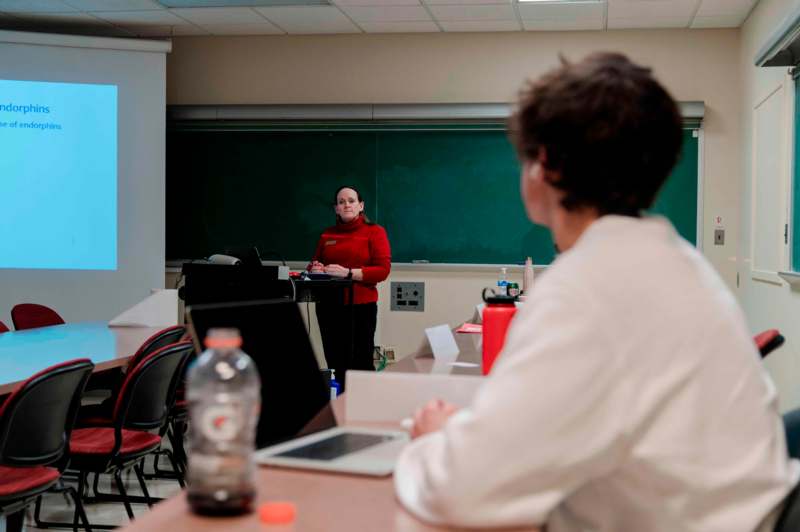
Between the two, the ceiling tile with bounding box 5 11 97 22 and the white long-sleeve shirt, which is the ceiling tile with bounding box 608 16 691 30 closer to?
the ceiling tile with bounding box 5 11 97 22

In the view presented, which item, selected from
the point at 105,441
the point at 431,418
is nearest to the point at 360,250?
the point at 105,441

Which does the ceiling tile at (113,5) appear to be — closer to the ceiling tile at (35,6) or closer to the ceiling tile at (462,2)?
the ceiling tile at (35,6)

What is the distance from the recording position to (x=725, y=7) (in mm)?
6148

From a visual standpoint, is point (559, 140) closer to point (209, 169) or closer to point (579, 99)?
point (579, 99)

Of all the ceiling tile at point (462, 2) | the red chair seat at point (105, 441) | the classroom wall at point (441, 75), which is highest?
the ceiling tile at point (462, 2)

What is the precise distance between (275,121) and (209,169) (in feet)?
2.27

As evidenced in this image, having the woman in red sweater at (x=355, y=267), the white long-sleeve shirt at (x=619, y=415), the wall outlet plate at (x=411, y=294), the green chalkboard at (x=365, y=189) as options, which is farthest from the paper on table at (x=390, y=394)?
the wall outlet plate at (x=411, y=294)

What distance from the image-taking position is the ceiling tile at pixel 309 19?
6.49 metres

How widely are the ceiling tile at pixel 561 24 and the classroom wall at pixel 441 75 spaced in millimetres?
89

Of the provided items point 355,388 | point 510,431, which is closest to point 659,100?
point 510,431

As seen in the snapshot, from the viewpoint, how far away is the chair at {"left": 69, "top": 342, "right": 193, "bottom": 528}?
329 cm

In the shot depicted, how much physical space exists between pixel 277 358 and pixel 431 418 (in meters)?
0.33

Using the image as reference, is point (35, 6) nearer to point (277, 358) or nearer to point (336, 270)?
point (336, 270)

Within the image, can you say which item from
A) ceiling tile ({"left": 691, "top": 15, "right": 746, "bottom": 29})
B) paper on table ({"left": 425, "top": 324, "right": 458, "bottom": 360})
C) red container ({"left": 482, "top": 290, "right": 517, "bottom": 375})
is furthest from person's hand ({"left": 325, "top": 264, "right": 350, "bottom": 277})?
red container ({"left": 482, "top": 290, "right": 517, "bottom": 375})
